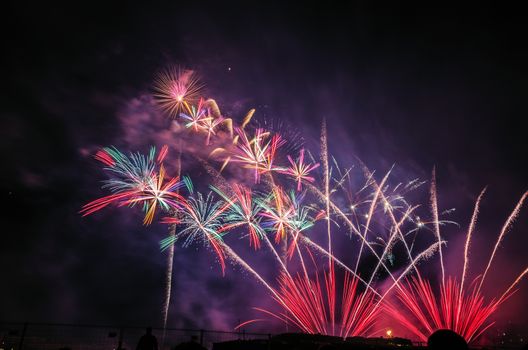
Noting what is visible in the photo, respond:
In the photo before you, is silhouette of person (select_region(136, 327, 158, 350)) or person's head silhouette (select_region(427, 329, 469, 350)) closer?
person's head silhouette (select_region(427, 329, 469, 350))

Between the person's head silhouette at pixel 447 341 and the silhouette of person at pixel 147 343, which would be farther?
the silhouette of person at pixel 147 343

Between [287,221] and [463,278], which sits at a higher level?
[287,221]

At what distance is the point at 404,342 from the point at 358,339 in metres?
7.25

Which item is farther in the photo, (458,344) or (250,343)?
(250,343)

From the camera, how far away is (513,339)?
8694 centimetres

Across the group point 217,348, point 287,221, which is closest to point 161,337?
point 217,348

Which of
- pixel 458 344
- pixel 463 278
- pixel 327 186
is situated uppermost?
pixel 327 186

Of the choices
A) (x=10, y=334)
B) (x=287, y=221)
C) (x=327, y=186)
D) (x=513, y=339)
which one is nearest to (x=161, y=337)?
(x=10, y=334)

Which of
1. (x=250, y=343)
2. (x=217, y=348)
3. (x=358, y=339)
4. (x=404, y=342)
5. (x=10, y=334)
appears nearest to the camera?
(x=10, y=334)

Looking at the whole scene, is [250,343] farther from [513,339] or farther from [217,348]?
[513,339]

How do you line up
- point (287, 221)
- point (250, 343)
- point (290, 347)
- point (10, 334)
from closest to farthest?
point (10, 334), point (290, 347), point (250, 343), point (287, 221)

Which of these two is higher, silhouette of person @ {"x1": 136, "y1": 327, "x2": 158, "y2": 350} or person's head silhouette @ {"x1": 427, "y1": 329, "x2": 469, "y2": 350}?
silhouette of person @ {"x1": 136, "y1": 327, "x2": 158, "y2": 350}

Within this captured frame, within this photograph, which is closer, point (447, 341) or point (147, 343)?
point (447, 341)

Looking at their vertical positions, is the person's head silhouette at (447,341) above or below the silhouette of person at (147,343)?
below
